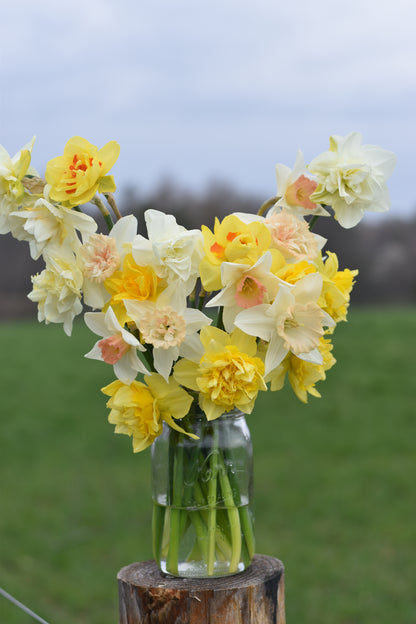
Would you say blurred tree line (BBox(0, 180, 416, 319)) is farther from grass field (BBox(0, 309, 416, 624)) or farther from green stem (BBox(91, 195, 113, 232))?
green stem (BBox(91, 195, 113, 232))

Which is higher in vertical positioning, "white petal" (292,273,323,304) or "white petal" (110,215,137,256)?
"white petal" (110,215,137,256)

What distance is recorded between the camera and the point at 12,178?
3.66 ft

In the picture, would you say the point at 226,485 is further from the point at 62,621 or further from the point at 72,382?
the point at 72,382

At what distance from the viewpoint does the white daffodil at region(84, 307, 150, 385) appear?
1038 mm

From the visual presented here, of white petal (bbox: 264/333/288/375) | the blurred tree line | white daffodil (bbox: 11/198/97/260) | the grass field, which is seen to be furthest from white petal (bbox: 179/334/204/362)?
the blurred tree line

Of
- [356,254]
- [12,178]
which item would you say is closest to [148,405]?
[12,178]

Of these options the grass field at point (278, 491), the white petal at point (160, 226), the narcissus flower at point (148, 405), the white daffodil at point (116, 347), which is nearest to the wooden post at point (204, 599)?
the narcissus flower at point (148, 405)

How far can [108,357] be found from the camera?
3.46 ft

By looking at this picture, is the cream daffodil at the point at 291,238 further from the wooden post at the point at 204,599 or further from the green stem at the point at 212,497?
the wooden post at the point at 204,599

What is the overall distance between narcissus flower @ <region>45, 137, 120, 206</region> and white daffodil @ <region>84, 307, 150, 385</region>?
18 centimetres

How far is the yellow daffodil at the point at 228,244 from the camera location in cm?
105

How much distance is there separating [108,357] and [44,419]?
17.7 ft

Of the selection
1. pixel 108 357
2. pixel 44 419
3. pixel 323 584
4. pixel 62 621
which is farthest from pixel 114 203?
pixel 44 419

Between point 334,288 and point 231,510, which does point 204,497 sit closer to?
point 231,510
